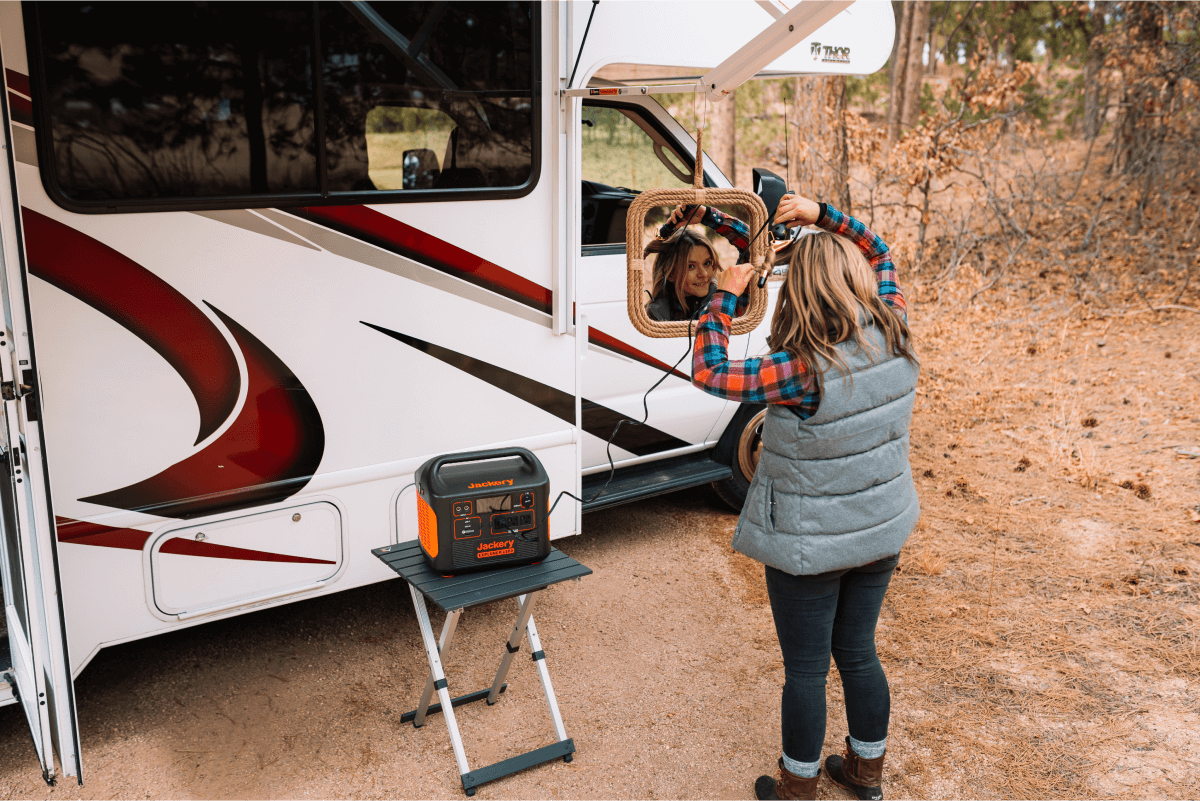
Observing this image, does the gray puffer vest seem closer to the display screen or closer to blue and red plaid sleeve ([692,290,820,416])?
blue and red plaid sleeve ([692,290,820,416])

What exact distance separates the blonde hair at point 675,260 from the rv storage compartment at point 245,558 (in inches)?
67.2

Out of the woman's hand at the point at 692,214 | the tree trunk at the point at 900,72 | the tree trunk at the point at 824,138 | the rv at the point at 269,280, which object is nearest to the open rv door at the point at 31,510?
the rv at the point at 269,280

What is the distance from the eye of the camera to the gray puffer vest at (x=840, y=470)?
2533 millimetres

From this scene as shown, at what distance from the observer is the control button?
2.88m

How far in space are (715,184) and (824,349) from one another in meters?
2.19

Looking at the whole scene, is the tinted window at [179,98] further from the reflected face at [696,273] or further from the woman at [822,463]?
the reflected face at [696,273]

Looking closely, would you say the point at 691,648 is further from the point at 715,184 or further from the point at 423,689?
the point at 715,184

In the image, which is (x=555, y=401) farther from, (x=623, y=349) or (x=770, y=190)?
(x=770, y=190)

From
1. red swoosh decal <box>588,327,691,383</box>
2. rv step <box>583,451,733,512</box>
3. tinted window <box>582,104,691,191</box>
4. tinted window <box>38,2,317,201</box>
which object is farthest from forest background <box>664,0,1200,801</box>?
tinted window <box>38,2,317,201</box>

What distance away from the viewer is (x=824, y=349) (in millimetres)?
2514

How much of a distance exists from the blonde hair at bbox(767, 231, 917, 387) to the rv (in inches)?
30.7

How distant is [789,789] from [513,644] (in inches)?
39.1

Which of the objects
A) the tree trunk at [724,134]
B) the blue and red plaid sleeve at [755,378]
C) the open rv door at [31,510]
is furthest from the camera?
the tree trunk at [724,134]

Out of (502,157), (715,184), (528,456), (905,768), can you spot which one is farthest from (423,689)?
(715,184)
